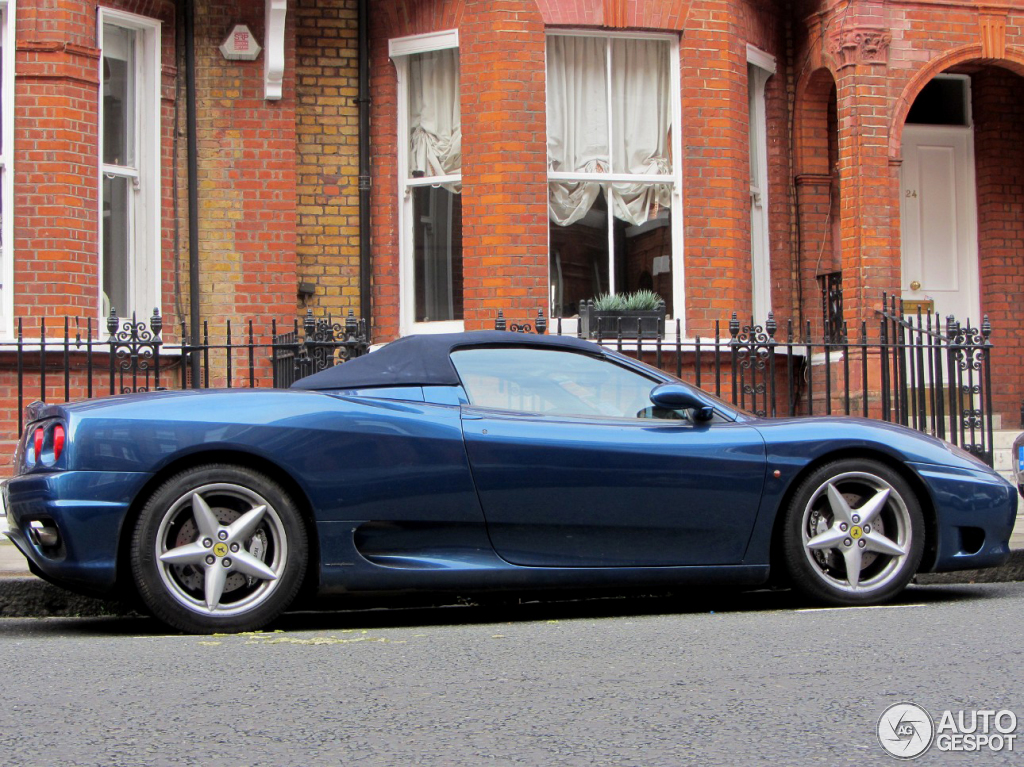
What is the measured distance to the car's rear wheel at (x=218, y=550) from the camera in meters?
5.29

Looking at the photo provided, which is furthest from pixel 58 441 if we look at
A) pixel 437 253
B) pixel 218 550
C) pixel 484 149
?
pixel 437 253

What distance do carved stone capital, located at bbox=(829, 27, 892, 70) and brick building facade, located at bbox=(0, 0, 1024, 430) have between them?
0.02 metres

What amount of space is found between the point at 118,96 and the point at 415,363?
6.70m

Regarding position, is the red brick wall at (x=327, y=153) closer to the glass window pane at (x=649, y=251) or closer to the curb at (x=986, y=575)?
the glass window pane at (x=649, y=251)

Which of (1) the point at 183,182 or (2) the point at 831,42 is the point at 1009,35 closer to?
(2) the point at 831,42

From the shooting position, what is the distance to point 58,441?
5.37m

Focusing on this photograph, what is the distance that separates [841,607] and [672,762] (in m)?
2.80

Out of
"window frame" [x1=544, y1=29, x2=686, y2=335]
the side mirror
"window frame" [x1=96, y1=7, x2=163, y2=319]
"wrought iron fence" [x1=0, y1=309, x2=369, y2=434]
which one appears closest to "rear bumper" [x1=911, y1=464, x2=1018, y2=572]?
the side mirror

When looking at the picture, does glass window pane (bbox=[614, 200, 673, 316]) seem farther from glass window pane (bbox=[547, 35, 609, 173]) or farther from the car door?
the car door

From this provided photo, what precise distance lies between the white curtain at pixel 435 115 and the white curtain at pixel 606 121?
2.83 feet

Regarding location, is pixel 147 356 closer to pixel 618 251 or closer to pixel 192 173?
pixel 192 173

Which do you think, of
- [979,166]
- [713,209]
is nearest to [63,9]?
[713,209]

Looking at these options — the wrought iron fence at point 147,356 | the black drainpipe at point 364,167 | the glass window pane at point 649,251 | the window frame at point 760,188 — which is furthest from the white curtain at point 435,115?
the window frame at point 760,188

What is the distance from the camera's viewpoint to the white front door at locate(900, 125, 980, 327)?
13.7 metres
